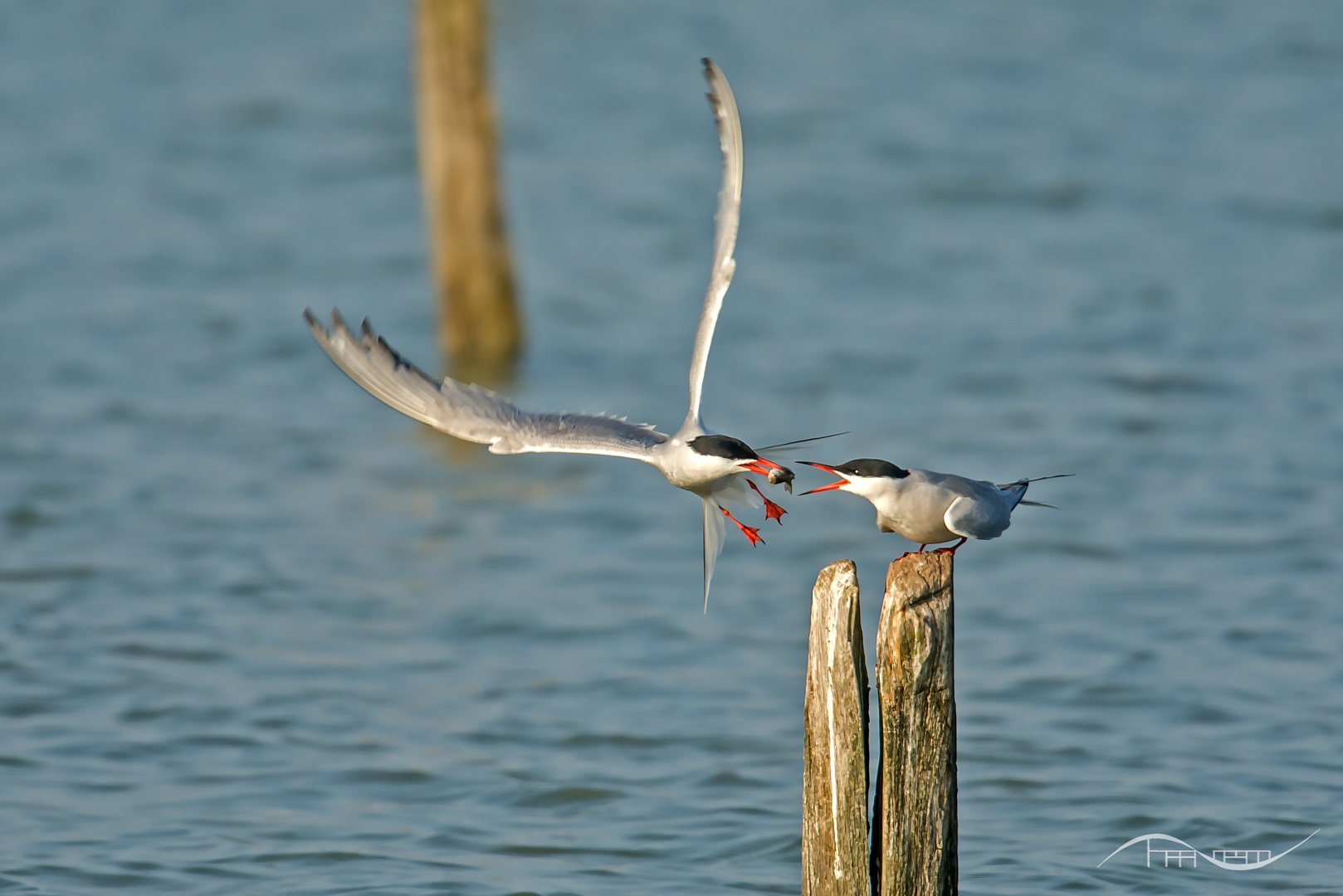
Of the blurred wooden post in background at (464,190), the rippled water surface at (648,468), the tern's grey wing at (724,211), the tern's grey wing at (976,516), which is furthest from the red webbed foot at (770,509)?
the blurred wooden post in background at (464,190)

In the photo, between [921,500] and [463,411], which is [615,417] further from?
[921,500]

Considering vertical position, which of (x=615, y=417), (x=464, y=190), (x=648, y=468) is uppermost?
(x=464, y=190)

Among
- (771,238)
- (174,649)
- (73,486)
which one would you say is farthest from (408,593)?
(771,238)

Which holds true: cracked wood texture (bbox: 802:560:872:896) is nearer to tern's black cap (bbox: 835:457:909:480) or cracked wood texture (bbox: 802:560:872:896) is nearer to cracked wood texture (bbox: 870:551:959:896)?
cracked wood texture (bbox: 870:551:959:896)

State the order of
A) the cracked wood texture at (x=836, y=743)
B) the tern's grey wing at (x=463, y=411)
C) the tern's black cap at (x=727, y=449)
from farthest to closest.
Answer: the tern's grey wing at (x=463, y=411) → the cracked wood texture at (x=836, y=743) → the tern's black cap at (x=727, y=449)

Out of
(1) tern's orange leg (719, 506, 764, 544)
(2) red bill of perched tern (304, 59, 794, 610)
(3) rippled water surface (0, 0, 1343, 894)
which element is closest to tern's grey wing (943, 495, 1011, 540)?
(2) red bill of perched tern (304, 59, 794, 610)

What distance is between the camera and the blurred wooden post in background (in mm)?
14297

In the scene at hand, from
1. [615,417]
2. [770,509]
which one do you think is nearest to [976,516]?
[770,509]

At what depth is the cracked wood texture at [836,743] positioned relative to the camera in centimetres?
510

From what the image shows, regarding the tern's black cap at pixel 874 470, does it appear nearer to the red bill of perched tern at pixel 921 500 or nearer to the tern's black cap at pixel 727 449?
the red bill of perched tern at pixel 921 500

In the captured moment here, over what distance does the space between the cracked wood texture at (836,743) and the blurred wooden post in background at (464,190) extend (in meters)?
10.1

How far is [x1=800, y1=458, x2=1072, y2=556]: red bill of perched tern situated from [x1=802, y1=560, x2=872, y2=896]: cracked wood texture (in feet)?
0.74

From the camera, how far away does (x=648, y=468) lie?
14.3 metres

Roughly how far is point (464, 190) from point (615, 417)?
969 cm
